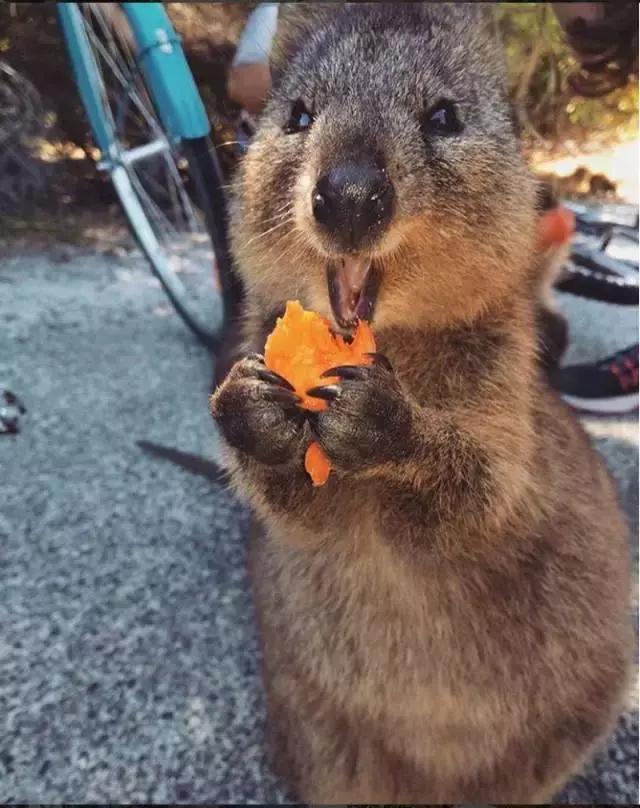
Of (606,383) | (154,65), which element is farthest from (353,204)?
(606,383)

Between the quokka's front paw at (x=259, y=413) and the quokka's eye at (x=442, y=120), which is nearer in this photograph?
the quokka's front paw at (x=259, y=413)

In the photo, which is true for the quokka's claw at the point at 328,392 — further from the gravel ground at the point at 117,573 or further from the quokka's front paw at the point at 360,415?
the gravel ground at the point at 117,573

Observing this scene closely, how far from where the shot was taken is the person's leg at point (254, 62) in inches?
52.8

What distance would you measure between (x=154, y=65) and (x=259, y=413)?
1.82 feet

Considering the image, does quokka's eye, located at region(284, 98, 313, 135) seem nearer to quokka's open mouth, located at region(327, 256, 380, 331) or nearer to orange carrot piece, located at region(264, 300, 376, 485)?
quokka's open mouth, located at region(327, 256, 380, 331)

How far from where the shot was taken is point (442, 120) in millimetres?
1221

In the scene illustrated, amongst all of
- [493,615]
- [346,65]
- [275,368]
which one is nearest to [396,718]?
[493,615]

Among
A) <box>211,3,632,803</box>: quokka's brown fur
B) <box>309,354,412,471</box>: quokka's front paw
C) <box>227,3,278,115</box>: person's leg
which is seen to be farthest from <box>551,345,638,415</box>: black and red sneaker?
<box>309,354,412,471</box>: quokka's front paw

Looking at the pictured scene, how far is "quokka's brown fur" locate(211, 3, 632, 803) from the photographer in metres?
1.11

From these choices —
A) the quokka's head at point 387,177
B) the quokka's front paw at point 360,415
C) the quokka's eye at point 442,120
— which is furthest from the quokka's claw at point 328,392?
the quokka's eye at point 442,120

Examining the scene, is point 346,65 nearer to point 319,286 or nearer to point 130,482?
point 319,286

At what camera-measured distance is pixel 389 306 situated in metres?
1.18

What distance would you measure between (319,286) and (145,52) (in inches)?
16.6

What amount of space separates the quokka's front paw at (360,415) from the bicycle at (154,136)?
1.72ft
